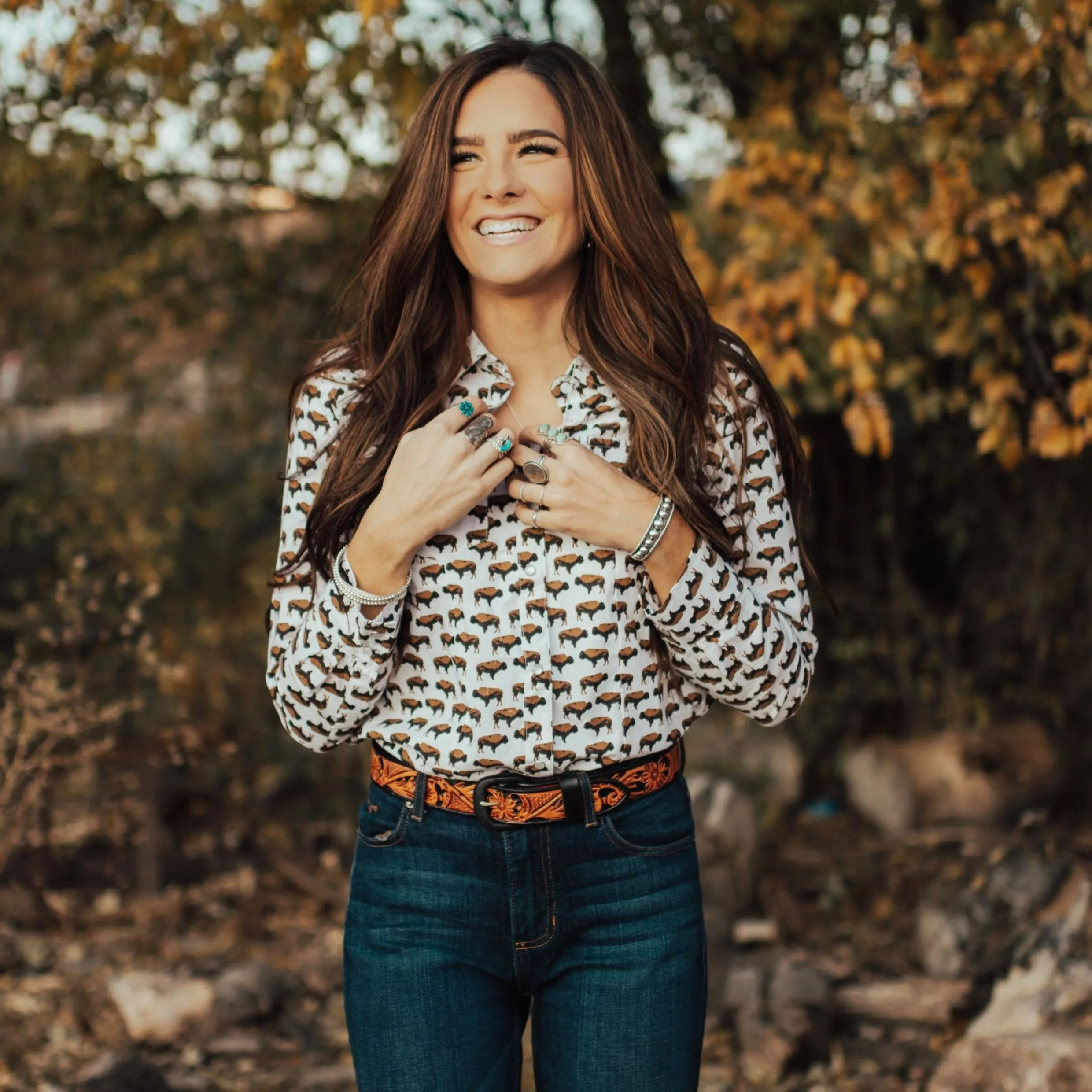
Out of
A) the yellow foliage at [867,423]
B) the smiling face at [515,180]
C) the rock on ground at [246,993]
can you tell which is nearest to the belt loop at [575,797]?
the smiling face at [515,180]

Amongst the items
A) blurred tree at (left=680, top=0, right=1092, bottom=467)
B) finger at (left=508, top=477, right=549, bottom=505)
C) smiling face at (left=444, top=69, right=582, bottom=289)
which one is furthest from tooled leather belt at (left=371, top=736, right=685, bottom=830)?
blurred tree at (left=680, top=0, right=1092, bottom=467)

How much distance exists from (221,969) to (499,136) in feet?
10.4

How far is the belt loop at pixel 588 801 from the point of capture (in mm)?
1750

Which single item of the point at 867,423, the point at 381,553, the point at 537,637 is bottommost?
the point at 537,637

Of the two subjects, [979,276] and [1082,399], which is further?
[979,276]

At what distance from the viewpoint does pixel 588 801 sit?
1751mm

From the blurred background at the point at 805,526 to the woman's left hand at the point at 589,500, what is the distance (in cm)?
79

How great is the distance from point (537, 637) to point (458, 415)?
0.32 m

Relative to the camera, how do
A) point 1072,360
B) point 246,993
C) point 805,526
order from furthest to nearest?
point 246,993 → point 1072,360 → point 805,526

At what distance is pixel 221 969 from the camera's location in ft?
13.7

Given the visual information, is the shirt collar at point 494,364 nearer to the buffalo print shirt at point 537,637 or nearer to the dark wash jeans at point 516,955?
the buffalo print shirt at point 537,637

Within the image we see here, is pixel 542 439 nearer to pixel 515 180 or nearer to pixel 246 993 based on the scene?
pixel 515 180

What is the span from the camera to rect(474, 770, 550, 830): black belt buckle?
5.72 feet

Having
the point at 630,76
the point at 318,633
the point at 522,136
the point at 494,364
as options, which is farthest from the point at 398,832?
the point at 630,76
